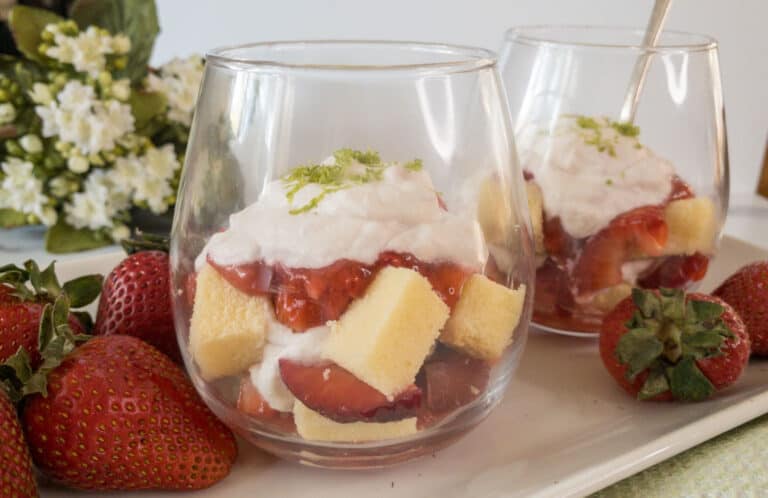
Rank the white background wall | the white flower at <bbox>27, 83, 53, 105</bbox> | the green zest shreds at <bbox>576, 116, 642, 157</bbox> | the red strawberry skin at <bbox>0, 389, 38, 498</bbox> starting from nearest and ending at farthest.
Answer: the red strawberry skin at <bbox>0, 389, 38, 498</bbox>, the green zest shreds at <bbox>576, 116, 642, 157</bbox>, the white flower at <bbox>27, 83, 53, 105</bbox>, the white background wall

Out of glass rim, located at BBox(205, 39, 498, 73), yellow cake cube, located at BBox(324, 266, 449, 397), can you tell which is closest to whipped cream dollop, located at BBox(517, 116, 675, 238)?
glass rim, located at BBox(205, 39, 498, 73)

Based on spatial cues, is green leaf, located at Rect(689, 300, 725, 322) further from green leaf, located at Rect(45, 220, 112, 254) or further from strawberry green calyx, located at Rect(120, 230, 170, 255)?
green leaf, located at Rect(45, 220, 112, 254)

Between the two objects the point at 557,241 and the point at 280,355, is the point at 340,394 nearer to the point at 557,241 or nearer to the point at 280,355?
the point at 280,355

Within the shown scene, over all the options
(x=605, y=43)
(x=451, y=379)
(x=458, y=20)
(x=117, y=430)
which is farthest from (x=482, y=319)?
(x=458, y=20)

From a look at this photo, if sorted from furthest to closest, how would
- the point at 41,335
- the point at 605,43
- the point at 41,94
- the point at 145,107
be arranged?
the point at 145,107
the point at 41,94
the point at 605,43
the point at 41,335

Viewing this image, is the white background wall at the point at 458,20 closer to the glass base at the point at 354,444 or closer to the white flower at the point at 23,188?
the white flower at the point at 23,188

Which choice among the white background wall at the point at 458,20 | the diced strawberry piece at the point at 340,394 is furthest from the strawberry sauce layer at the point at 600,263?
the white background wall at the point at 458,20

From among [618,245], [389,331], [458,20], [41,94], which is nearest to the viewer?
[389,331]

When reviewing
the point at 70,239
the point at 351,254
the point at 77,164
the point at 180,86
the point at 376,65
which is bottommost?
the point at 70,239
